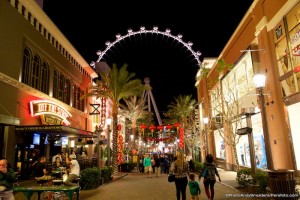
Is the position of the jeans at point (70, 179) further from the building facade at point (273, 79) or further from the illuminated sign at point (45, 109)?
the illuminated sign at point (45, 109)

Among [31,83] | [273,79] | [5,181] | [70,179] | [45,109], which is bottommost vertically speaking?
[70,179]

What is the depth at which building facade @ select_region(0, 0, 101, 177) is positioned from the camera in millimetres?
18344

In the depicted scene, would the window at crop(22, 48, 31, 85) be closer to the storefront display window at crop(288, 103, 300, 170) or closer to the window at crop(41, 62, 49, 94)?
the window at crop(41, 62, 49, 94)

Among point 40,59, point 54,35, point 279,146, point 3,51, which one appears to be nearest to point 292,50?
point 279,146

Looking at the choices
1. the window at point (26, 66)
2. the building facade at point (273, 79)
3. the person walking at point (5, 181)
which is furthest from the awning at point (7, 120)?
the building facade at point (273, 79)

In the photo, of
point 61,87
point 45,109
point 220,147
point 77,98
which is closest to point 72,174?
→ point 45,109

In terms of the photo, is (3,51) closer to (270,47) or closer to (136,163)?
(270,47)

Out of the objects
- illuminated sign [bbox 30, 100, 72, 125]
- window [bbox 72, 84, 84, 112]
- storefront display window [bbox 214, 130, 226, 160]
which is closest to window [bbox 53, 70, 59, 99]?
illuminated sign [bbox 30, 100, 72, 125]

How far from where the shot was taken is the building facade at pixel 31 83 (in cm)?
1834

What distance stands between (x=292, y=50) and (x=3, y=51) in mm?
16756

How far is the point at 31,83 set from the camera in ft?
74.3

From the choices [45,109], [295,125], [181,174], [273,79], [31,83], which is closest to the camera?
[181,174]

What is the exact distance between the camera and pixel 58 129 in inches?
798

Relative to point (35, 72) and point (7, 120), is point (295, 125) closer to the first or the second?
point (7, 120)
